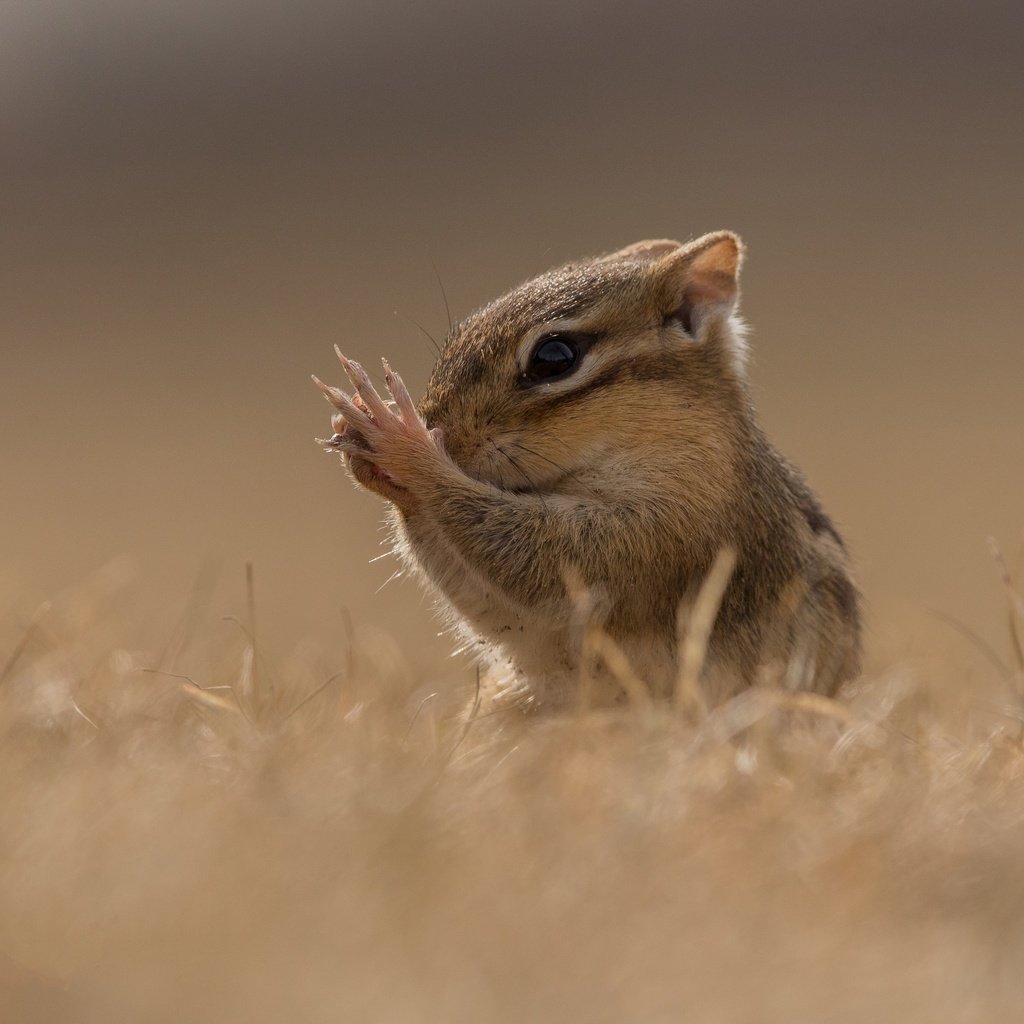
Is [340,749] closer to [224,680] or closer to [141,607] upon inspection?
[224,680]

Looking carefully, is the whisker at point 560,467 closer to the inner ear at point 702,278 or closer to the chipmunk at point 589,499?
the chipmunk at point 589,499

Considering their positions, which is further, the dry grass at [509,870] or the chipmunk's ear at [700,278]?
the chipmunk's ear at [700,278]

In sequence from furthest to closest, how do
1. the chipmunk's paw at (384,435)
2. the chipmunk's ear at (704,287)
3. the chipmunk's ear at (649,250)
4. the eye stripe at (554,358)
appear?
the chipmunk's ear at (649,250) → the chipmunk's ear at (704,287) → the eye stripe at (554,358) → the chipmunk's paw at (384,435)

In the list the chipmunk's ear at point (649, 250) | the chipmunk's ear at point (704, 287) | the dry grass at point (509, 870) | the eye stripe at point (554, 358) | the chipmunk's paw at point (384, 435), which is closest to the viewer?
the dry grass at point (509, 870)

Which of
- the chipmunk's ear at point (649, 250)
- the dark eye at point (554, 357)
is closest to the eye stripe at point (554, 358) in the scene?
the dark eye at point (554, 357)

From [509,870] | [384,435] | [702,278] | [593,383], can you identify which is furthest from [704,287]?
[509,870]

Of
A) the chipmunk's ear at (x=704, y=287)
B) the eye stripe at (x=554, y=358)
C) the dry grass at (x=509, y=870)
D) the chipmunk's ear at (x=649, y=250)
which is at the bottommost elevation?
the dry grass at (x=509, y=870)

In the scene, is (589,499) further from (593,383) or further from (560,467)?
(593,383)

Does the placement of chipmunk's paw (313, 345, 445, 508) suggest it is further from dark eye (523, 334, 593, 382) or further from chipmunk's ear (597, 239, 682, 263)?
chipmunk's ear (597, 239, 682, 263)

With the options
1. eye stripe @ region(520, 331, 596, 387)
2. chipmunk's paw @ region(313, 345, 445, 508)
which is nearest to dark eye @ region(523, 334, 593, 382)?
eye stripe @ region(520, 331, 596, 387)
